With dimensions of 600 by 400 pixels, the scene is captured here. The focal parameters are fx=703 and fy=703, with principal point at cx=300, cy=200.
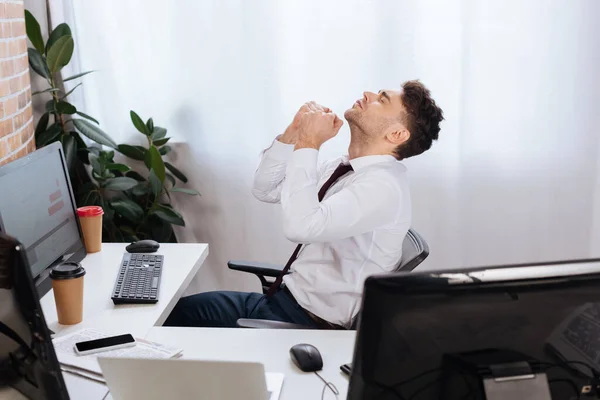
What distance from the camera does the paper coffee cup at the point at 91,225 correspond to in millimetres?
2262

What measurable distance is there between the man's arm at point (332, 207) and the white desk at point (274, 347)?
1.05ft

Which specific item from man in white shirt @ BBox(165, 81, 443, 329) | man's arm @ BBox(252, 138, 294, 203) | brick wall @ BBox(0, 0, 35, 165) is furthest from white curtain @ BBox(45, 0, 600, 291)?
man in white shirt @ BBox(165, 81, 443, 329)

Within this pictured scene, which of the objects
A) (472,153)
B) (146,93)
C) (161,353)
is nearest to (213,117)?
(146,93)

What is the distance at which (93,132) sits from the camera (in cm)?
298

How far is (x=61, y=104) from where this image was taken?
2.92 m

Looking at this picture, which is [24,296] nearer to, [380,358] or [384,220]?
[380,358]

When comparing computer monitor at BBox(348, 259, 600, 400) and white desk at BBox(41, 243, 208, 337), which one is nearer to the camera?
computer monitor at BBox(348, 259, 600, 400)

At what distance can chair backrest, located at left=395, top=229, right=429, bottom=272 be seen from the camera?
76.3 inches

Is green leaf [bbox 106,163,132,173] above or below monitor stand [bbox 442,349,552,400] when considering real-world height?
below

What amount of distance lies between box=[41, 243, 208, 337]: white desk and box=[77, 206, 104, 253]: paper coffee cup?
0.03 m

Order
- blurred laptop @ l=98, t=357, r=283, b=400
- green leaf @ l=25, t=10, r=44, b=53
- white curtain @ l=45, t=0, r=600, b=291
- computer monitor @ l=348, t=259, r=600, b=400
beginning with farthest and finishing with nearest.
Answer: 1. white curtain @ l=45, t=0, r=600, b=291
2. green leaf @ l=25, t=10, r=44, b=53
3. blurred laptop @ l=98, t=357, r=283, b=400
4. computer monitor @ l=348, t=259, r=600, b=400

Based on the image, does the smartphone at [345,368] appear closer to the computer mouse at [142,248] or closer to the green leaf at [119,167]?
the computer mouse at [142,248]

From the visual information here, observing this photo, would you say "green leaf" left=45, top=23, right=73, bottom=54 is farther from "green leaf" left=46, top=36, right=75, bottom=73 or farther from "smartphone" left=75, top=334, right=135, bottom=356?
"smartphone" left=75, top=334, right=135, bottom=356

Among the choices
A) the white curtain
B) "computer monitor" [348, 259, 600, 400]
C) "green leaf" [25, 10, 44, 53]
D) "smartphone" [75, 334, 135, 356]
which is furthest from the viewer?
the white curtain
